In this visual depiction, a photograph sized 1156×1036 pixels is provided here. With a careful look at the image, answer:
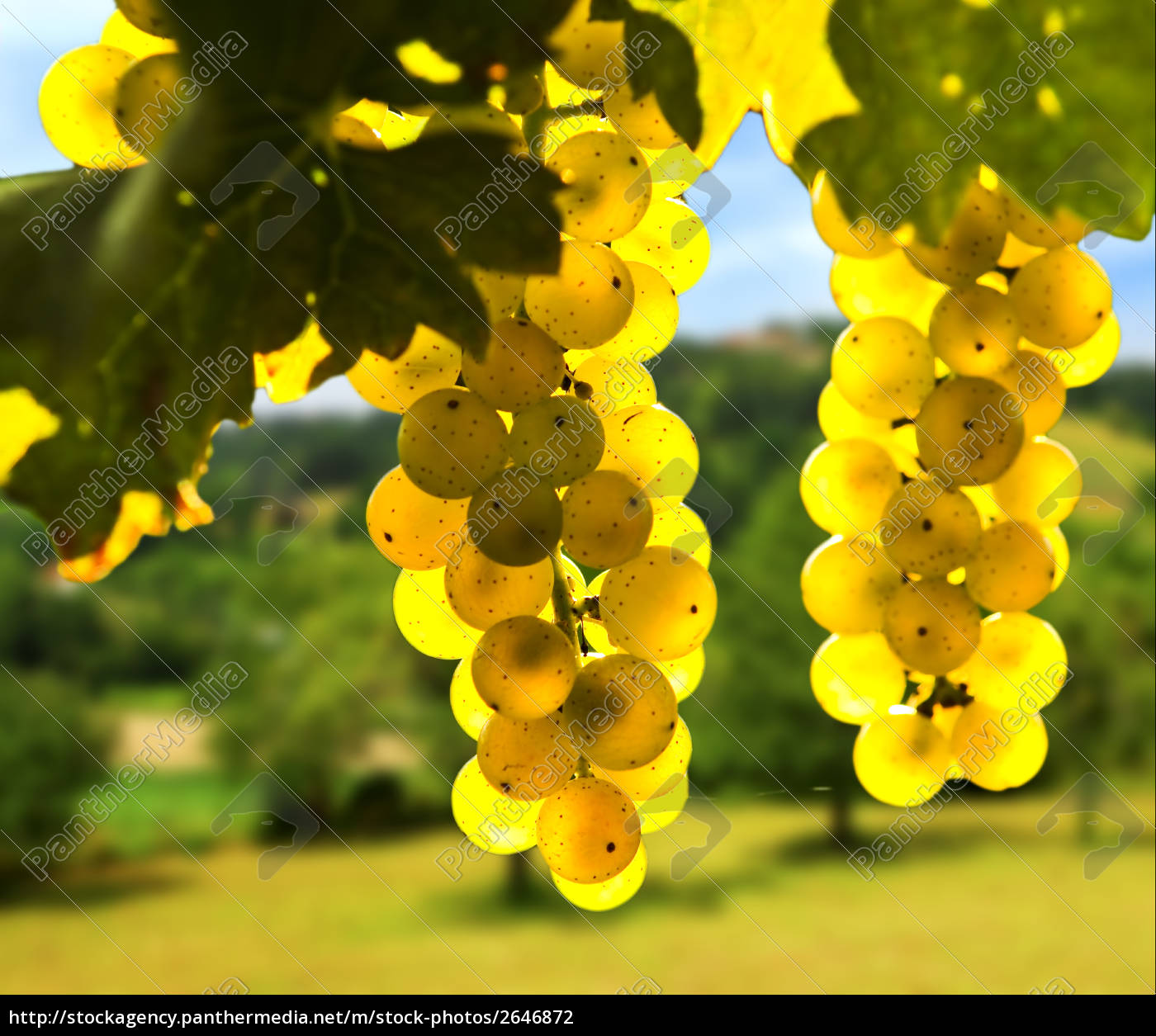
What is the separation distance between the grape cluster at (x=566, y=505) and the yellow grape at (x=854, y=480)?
42mm

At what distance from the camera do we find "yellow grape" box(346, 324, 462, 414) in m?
0.26

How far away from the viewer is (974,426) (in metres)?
0.28

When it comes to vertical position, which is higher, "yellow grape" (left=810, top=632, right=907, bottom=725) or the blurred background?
"yellow grape" (left=810, top=632, right=907, bottom=725)

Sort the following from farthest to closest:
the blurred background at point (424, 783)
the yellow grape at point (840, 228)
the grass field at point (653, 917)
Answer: the grass field at point (653, 917)
the blurred background at point (424, 783)
the yellow grape at point (840, 228)

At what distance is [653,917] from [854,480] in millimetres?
7932

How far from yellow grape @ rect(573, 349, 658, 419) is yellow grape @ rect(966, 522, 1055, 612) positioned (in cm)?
11

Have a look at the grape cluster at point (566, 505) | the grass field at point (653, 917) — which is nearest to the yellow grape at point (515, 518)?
the grape cluster at point (566, 505)

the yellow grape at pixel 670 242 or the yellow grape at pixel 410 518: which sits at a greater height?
the yellow grape at pixel 670 242

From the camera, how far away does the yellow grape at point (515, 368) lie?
0.26 meters

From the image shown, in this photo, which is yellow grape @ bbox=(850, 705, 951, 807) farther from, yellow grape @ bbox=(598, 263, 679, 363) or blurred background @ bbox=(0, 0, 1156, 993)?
blurred background @ bbox=(0, 0, 1156, 993)

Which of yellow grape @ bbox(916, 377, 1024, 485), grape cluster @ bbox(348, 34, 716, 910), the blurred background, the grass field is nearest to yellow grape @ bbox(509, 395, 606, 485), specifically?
grape cluster @ bbox(348, 34, 716, 910)

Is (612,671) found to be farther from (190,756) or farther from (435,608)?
(190,756)

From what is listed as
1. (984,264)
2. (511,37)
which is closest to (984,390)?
(984,264)

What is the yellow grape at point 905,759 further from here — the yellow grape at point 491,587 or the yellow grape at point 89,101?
the yellow grape at point 89,101
